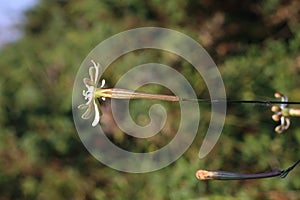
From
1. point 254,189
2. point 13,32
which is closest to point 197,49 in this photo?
point 254,189

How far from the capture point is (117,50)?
200 cm

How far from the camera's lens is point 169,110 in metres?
1.84

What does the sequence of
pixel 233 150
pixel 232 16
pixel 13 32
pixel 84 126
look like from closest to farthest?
pixel 233 150
pixel 84 126
pixel 232 16
pixel 13 32

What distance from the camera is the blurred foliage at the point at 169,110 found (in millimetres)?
1669

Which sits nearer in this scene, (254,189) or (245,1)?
(254,189)

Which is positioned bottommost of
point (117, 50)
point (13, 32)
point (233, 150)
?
point (233, 150)

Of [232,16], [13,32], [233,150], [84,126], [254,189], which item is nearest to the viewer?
[254,189]

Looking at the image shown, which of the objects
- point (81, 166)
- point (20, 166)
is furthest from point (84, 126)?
point (20, 166)

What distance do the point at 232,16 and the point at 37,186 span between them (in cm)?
75

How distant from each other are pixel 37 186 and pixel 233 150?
599 mm

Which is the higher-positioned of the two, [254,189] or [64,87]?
[64,87]

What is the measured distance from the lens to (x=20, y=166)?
82.1 inches

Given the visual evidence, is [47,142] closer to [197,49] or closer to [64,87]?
[64,87]

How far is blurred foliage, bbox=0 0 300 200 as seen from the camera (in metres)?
1.67
